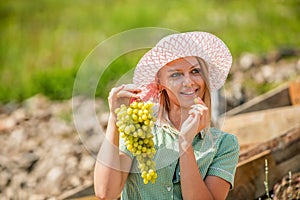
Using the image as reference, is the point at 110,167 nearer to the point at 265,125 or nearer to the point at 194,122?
the point at 194,122

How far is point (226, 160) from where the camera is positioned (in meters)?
2.51

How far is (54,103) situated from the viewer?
19.0 ft

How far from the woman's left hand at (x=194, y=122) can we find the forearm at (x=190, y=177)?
0.07m

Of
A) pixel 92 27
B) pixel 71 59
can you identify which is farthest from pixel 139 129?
pixel 92 27

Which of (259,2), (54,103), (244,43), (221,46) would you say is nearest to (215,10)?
(259,2)

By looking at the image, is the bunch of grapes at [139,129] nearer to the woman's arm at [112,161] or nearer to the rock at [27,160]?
the woman's arm at [112,161]

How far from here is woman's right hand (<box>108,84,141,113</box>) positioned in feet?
7.48

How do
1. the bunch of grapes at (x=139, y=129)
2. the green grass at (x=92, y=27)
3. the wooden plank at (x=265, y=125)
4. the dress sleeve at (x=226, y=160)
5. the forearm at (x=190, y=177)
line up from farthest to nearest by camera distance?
1. the green grass at (x=92, y=27)
2. the wooden plank at (x=265, y=125)
3. the dress sleeve at (x=226, y=160)
4. the forearm at (x=190, y=177)
5. the bunch of grapes at (x=139, y=129)

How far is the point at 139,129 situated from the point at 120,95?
136 millimetres

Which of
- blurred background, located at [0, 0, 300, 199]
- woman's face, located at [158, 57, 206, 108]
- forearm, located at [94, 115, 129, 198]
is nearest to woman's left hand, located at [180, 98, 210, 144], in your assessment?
woman's face, located at [158, 57, 206, 108]

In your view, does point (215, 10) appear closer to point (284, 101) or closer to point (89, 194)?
point (284, 101)

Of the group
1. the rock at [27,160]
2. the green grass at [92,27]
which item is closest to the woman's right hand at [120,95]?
the rock at [27,160]

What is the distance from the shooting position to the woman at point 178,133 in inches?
92.7

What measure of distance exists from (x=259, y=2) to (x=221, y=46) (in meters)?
6.18
